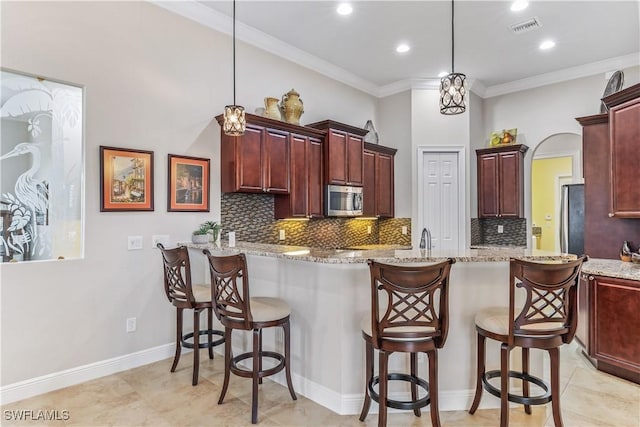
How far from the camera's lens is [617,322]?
9.89 ft

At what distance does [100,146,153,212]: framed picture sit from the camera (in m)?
3.13

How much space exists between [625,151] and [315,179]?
3.12 m

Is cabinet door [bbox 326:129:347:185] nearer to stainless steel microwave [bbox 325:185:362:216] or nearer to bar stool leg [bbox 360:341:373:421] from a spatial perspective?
stainless steel microwave [bbox 325:185:362:216]

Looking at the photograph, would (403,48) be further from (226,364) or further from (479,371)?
(226,364)

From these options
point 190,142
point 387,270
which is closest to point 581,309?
point 387,270

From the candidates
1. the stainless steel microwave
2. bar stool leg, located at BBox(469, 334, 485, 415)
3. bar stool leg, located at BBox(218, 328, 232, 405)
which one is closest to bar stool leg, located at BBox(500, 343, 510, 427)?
bar stool leg, located at BBox(469, 334, 485, 415)

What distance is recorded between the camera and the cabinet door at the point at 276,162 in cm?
400

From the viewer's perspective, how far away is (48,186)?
293cm

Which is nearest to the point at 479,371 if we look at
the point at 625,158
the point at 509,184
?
the point at 625,158

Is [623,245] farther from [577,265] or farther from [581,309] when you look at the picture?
[577,265]

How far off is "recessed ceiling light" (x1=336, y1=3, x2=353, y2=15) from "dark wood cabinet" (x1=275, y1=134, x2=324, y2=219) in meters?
1.39

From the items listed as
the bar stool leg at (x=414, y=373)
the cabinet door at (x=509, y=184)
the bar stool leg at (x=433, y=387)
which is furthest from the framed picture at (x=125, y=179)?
the cabinet door at (x=509, y=184)

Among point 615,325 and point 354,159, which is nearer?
point 615,325

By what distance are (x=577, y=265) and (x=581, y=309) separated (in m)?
1.78
